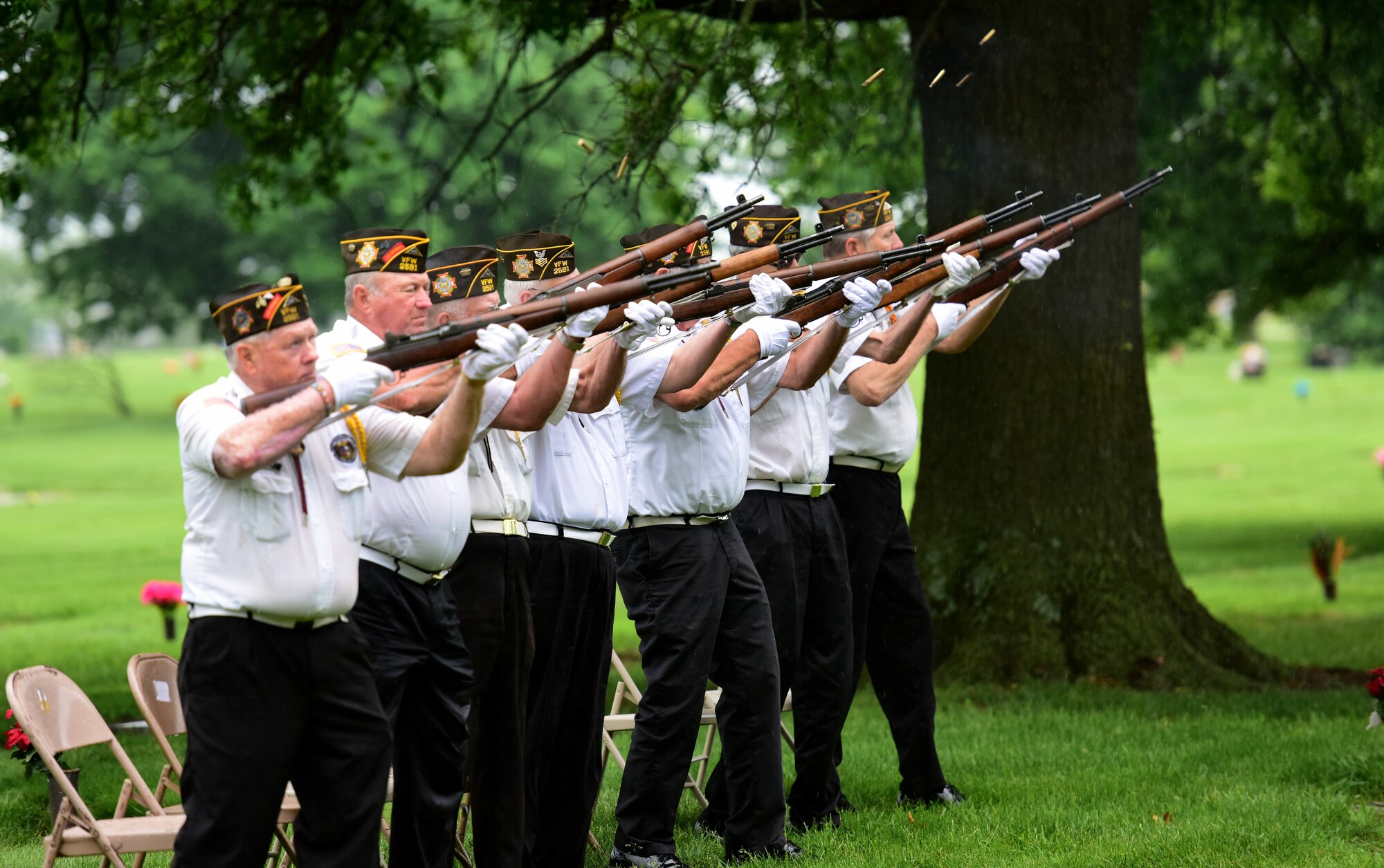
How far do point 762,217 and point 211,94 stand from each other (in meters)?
6.18

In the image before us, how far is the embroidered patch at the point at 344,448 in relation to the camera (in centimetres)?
454

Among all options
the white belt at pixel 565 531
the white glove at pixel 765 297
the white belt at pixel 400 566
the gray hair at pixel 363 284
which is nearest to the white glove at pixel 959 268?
the white glove at pixel 765 297

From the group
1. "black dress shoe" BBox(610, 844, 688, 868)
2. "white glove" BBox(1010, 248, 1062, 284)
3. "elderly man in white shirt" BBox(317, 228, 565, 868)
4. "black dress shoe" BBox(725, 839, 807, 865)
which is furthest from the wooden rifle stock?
"white glove" BBox(1010, 248, 1062, 284)

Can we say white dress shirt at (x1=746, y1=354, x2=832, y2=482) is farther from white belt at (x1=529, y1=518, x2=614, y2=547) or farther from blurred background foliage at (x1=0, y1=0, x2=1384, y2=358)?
blurred background foliage at (x1=0, y1=0, x2=1384, y2=358)

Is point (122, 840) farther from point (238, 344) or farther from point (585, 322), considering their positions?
point (585, 322)

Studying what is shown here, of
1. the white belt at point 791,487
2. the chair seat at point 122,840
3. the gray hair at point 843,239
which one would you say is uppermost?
the gray hair at point 843,239

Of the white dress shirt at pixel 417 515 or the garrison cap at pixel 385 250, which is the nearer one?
the white dress shirt at pixel 417 515

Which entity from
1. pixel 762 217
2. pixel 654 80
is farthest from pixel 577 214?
pixel 762 217

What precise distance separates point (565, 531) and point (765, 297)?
3.83 feet

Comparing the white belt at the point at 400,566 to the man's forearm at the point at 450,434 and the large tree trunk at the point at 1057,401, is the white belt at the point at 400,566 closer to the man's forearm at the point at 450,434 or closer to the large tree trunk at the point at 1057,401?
the man's forearm at the point at 450,434

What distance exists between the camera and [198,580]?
4.36 metres

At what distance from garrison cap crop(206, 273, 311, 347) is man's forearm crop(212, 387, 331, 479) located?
1.04ft

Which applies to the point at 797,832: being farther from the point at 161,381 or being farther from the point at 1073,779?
the point at 161,381

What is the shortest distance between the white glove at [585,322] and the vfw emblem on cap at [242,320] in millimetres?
1028
